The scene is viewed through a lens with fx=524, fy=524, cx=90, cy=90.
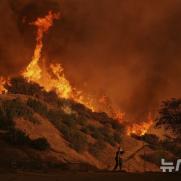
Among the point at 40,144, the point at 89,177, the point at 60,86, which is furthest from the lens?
the point at 60,86

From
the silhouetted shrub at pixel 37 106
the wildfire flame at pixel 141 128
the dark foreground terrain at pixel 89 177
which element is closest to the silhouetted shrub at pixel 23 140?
the silhouetted shrub at pixel 37 106

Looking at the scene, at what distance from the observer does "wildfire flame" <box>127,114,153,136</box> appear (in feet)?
202

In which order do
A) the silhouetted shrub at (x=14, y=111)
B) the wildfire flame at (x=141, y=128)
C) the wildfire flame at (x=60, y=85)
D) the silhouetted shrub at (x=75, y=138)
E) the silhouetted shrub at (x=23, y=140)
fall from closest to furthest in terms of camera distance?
the silhouetted shrub at (x=23, y=140) < the silhouetted shrub at (x=14, y=111) < the silhouetted shrub at (x=75, y=138) < the wildfire flame at (x=60, y=85) < the wildfire flame at (x=141, y=128)

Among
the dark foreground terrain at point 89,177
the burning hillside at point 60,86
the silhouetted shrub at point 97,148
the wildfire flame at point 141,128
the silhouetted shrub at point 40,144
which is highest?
the burning hillside at point 60,86

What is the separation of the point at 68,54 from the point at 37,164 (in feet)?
132

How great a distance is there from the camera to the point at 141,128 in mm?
64188

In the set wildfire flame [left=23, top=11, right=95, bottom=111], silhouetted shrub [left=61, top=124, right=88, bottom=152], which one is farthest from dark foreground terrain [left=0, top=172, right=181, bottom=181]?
wildfire flame [left=23, top=11, right=95, bottom=111]

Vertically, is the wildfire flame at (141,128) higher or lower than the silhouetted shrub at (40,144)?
higher

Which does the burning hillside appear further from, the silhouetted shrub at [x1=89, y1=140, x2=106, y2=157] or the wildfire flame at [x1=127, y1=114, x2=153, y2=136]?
the silhouetted shrub at [x1=89, y1=140, x2=106, y2=157]

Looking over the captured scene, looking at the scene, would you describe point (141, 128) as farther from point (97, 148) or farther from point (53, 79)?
point (97, 148)

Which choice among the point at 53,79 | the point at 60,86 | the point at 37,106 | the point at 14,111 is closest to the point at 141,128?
the point at 60,86

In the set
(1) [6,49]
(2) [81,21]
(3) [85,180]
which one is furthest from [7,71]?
(3) [85,180]

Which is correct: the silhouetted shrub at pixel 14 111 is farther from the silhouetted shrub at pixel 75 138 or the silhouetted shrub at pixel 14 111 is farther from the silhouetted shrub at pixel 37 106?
the silhouetted shrub at pixel 75 138

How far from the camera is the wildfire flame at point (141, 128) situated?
61487mm
